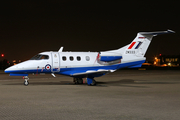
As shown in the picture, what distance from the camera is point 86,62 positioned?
20.8 metres

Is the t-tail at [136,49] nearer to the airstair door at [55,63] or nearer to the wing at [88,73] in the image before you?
the wing at [88,73]

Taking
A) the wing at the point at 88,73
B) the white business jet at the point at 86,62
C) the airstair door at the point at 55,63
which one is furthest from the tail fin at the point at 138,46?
the airstair door at the point at 55,63

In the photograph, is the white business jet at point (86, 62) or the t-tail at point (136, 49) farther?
the t-tail at point (136, 49)

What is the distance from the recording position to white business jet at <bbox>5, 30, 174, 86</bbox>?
19.0 metres

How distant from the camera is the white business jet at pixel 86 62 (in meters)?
19.0

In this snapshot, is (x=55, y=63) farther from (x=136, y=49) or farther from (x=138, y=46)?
(x=138, y=46)

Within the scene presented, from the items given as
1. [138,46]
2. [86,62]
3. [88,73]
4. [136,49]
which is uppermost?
[138,46]

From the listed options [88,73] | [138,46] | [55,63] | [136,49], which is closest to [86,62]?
[88,73]

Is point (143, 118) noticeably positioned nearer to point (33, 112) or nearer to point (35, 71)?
point (33, 112)

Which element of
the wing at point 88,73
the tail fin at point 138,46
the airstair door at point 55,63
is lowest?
the wing at point 88,73

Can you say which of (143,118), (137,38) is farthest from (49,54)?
(143,118)

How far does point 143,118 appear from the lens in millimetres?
7766

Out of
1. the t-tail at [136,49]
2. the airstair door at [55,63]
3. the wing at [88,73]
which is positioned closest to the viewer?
the wing at [88,73]

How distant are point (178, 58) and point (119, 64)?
176809 millimetres
